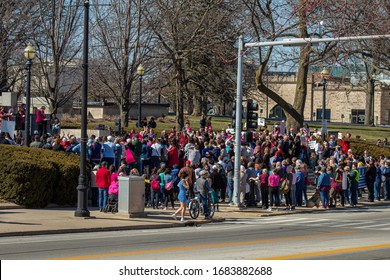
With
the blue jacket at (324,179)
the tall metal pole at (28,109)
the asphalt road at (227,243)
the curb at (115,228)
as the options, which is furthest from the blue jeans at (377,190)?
the tall metal pole at (28,109)

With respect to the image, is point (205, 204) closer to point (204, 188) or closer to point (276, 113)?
point (204, 188)

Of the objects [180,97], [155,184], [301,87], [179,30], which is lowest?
[155,184]

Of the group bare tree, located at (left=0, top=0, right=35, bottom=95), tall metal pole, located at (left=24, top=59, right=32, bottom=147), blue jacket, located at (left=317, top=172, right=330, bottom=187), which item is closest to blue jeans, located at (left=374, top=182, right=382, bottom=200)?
blue jacket, located at (left=317, top=172, right=330, bottom=187)

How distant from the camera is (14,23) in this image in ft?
141

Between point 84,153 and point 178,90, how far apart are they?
2673cm

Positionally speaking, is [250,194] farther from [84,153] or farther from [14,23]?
[14,23]

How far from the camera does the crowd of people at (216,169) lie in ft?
93.6

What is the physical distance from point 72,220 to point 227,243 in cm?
639

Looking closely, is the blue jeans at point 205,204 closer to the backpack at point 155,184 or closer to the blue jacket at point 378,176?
the backpack at point 155,184

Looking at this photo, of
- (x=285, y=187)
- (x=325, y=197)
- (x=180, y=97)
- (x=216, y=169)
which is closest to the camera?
(x=216, y=169)

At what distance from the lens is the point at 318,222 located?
2744cm

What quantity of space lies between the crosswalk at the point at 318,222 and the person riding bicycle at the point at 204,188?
944 millimetres

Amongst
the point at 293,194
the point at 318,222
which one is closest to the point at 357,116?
the point at 293,194

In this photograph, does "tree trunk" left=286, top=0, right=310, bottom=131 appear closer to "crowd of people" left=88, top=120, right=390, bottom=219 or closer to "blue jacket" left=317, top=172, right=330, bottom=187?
"crowd of people" left=88, top=120, right=390, bottom=219
